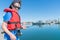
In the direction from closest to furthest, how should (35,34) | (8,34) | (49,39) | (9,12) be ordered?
(8,34)
(9,12)
(49,39)
(35,34)

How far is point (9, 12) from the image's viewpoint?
387 centimetres

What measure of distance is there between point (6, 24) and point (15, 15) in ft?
1.14

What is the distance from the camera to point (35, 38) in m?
45.5

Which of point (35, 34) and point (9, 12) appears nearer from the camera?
point (9, 12)

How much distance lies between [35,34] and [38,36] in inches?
37.6

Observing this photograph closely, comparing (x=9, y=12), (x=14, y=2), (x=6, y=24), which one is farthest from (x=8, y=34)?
(x=14, y=2)

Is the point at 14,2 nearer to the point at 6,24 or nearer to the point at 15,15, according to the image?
the point at 15,15

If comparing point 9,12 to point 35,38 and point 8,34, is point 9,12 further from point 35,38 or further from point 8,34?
point 35,38

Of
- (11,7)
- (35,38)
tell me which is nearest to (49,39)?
(35,38)

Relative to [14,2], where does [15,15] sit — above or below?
below

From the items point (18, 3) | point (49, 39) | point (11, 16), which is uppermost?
point (18, 3)

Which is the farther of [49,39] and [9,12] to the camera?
[49,39]

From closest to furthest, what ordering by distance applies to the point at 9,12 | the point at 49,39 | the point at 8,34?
the point at 8,34
the point at 9,12
the point at 49,39

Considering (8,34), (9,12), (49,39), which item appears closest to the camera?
(8,34)
